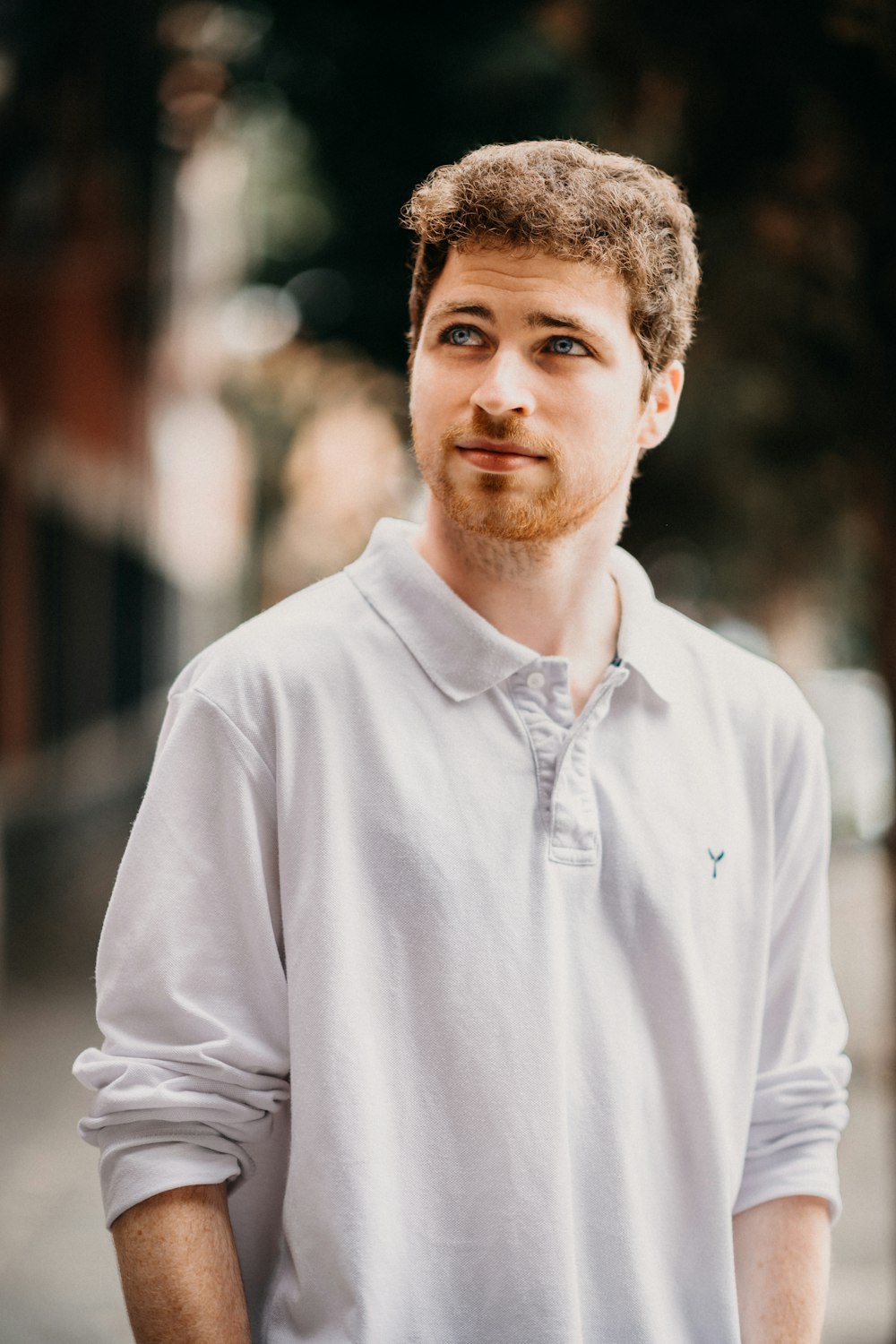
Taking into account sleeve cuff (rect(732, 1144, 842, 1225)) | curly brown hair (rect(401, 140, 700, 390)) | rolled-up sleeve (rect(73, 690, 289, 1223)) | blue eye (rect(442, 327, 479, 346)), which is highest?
curly brown hair (rect(401, 140, 700, 390))

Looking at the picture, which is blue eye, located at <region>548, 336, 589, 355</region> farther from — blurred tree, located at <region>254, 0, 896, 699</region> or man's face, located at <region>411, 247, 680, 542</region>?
blurred tree, located at <region>254, 0, 896, 699</region>

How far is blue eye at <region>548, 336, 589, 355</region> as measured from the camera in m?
1.90

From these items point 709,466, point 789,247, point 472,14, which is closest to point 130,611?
point 709,466

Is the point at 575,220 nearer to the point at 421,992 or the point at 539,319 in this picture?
the point at 539,319

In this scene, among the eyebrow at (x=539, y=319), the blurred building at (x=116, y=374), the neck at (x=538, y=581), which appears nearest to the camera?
the eyebrow at (x=539, y=319)

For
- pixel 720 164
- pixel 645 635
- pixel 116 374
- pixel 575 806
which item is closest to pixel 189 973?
pixel 575 806

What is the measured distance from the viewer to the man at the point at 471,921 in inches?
70.9

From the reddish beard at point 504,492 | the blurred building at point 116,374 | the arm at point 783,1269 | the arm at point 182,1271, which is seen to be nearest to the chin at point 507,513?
the reddish beard at point 504,492

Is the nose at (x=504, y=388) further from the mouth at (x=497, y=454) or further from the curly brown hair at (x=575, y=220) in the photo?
Answer: the curly brown hair at (x=575, y=220)

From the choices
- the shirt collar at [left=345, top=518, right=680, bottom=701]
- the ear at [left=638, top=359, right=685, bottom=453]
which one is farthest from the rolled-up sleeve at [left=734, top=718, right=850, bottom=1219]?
the ear at [left=638, top=359, right=685, bottom=453]

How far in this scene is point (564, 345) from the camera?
1.90 meters

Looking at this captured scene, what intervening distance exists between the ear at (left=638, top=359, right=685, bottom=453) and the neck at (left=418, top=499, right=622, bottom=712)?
129mm

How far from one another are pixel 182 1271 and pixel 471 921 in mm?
529

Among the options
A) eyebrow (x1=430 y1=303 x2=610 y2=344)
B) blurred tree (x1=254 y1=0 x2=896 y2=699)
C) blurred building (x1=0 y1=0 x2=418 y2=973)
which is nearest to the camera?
eyebrow (x1=430 y1=303 x2=610 y2=344)
